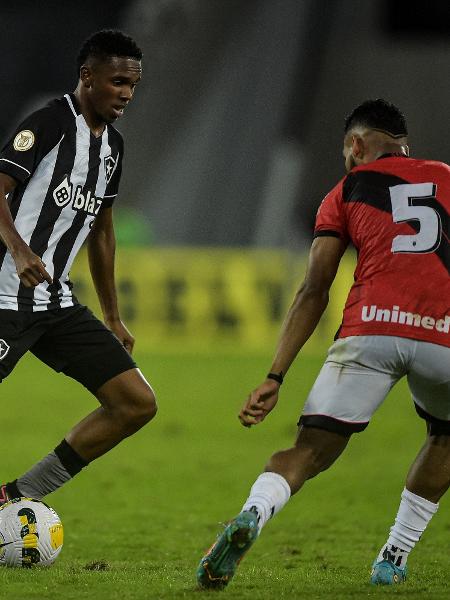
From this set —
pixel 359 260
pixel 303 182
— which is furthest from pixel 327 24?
pixel 359 260

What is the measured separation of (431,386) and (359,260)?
629 millimetres

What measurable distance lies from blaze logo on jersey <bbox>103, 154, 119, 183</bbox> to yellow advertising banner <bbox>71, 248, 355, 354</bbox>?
39.7 feet

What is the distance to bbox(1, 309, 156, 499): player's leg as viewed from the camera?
5.62 metres

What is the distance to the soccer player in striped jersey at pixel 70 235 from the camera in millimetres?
5426

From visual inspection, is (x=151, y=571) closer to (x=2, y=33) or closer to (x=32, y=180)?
(x=32, y=180)

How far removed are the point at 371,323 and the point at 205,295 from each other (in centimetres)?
1365

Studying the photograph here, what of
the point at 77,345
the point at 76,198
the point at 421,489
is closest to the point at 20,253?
the point at 76,198

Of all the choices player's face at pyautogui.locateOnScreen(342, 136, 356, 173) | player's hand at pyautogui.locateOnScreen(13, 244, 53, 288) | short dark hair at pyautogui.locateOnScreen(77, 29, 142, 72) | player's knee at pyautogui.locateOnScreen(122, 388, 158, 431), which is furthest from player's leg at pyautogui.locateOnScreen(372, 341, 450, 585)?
short dark hair at pyautogui.locateOnScreen(77, 29, 142, 72)

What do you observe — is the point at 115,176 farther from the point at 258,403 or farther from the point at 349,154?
the point at 258,403

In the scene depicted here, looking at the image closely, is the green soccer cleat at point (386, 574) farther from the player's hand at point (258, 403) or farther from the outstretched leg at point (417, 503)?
the player's hand at point (258, 403)

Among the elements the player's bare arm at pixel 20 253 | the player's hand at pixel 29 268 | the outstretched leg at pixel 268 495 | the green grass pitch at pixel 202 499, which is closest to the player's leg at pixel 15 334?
the player's bare arm at pixel 20 253

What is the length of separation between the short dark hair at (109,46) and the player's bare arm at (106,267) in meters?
0.87

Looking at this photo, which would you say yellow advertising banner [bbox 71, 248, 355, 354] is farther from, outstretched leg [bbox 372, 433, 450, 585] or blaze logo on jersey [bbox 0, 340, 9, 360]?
outstretched leg [bbox 372, 433, 450, 585]

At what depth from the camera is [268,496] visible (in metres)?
4.47
